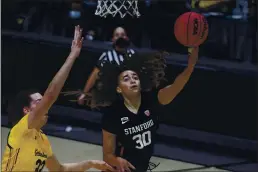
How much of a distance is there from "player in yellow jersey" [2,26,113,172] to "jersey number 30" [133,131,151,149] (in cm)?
59

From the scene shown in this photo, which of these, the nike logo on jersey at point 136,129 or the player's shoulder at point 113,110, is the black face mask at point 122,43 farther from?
the nike logo on jersey at point 136,129

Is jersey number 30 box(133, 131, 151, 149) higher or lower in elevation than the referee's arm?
lower

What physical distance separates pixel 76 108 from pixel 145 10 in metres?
1.06

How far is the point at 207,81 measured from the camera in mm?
5133

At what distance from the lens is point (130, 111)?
13.7 feet

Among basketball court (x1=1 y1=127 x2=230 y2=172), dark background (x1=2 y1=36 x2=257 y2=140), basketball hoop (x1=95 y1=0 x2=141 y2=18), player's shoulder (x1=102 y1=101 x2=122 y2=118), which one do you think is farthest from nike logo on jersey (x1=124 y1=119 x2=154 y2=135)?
basketball hoop (x1=95 y1=0 x2=141 y2=18)

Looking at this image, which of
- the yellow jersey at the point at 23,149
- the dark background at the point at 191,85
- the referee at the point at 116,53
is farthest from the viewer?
the dark background at the point at 191,85

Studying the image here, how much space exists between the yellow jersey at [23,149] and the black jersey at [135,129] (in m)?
0.56

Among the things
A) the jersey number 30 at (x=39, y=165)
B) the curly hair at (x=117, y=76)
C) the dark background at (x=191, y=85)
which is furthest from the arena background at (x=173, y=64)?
the jersey number 30 at (x=39, y=165)

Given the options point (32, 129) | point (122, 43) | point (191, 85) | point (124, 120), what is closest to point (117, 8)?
point (122, 43)

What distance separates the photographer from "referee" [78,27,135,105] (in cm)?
444

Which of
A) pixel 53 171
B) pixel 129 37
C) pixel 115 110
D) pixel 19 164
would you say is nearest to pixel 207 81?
pixel 129 37

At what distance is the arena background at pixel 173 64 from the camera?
4.75 metres

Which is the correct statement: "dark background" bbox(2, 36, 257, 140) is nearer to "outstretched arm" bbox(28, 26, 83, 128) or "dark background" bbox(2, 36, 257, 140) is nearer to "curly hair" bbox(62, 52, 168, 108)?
"curly hair" bbox(62, 52, 168, 108)
